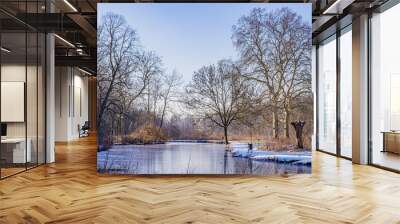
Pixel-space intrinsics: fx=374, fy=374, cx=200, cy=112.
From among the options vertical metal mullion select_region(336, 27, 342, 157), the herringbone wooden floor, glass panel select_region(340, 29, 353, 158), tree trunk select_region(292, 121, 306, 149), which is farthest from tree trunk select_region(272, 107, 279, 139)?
vertical metal mullion select_region(336, 27, 342, 157)

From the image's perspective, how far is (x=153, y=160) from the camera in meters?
6.47

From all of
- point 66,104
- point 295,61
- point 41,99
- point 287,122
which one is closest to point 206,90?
point 287,122

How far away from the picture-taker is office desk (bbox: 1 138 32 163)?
247 inches

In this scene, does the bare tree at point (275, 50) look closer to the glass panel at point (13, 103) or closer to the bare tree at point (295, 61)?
the bare tree at point (295, 61)

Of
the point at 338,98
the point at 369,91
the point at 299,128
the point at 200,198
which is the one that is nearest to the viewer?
the point at 200,198

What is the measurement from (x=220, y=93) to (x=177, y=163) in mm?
1429

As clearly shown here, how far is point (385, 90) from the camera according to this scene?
A: 24.0 feet

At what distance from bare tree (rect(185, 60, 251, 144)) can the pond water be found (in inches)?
17.3

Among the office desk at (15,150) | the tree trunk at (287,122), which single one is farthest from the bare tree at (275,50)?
the office desk at (15,150)

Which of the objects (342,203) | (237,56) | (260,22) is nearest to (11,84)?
(237,56)

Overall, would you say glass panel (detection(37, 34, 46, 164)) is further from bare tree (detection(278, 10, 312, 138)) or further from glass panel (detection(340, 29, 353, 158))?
glass panel (detection(340, 29, 353, 158))

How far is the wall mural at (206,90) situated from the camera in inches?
253

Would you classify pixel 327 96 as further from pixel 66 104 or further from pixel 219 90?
pixel 66 104

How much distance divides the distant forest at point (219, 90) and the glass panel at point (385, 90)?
5.87 feet
